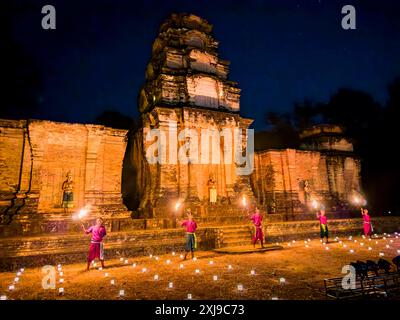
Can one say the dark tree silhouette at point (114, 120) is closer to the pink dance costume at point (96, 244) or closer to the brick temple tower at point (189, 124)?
the brick temple tower at point (189, 124)

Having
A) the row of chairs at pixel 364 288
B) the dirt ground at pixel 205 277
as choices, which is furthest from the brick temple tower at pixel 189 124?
the row of chairs at pixel 364 288

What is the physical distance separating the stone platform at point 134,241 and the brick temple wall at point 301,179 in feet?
15.2

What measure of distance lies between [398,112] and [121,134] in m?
29.8

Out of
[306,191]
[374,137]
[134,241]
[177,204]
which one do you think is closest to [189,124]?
[177,204]

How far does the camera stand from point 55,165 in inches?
568

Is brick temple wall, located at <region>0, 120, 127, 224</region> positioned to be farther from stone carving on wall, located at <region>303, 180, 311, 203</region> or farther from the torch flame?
stone carving on wall, located at <region>303, 180, 311, 203</region>

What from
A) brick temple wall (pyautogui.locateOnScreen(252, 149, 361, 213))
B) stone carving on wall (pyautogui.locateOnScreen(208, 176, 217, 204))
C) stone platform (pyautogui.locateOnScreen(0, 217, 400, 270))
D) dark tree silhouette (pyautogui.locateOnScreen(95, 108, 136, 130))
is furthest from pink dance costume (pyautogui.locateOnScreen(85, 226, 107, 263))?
dark tree silhouette (pyautogui.locateOnScreen(95, 108, 136, 130))

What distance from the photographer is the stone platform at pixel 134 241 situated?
9.58 m

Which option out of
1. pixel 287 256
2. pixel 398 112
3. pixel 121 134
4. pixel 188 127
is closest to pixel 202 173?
pixel 188 127

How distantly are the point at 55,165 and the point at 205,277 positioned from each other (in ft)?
35.9

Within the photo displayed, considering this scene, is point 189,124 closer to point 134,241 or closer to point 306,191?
point 134,241

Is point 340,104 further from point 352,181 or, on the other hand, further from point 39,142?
point 39,142

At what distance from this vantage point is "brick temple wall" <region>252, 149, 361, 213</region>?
20766mm

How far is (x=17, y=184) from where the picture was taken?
13289 mm
